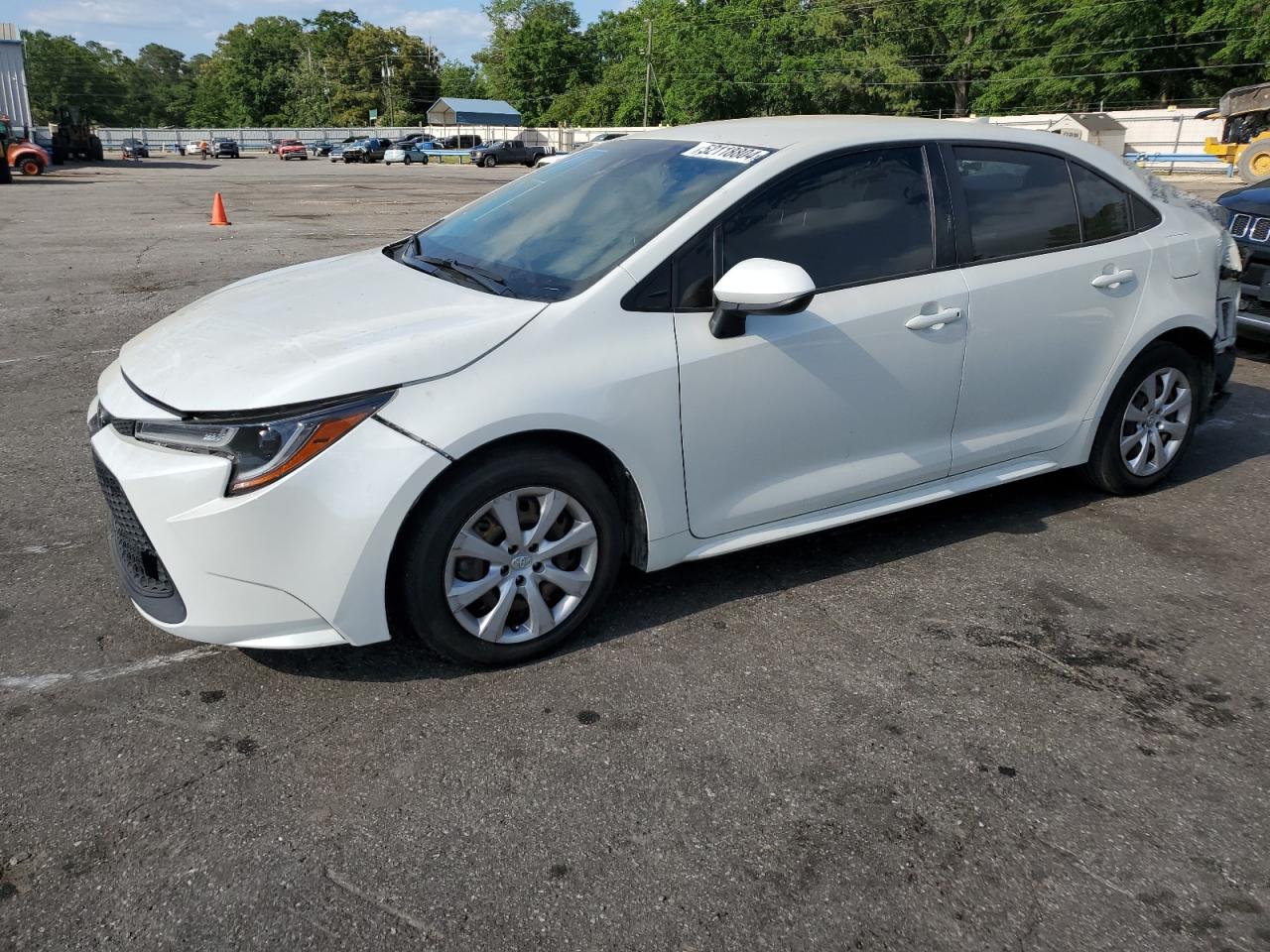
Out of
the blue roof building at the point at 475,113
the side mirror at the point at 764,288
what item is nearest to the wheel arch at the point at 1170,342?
the side mirror at the point at 764,288

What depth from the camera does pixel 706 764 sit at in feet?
9.19

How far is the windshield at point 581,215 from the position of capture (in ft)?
11.3

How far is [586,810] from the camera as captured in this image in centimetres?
261

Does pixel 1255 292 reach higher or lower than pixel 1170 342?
lower

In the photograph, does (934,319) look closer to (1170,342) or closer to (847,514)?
(847,514)

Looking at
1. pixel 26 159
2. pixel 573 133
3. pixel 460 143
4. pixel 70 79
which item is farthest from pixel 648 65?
pixel 70 79

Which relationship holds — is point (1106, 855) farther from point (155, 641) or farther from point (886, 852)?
point (155, 641)

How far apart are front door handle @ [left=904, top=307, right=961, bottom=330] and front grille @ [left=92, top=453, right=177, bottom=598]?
2.65m

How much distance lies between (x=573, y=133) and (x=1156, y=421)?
7238 cm

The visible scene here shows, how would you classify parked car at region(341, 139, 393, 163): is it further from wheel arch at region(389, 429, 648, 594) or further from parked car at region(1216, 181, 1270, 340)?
wheel arch at region(389, 429, 648, 594)

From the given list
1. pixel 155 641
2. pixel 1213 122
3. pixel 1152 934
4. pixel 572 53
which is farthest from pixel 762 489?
pixel 572 53

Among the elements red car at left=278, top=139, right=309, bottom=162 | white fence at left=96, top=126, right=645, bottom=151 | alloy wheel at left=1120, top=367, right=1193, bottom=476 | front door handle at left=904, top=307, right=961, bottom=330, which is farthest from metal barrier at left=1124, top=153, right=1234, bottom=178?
red car at left=278, top=139, right=309, bottom=162

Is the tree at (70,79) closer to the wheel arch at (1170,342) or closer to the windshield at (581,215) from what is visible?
the windshield at (581,215)

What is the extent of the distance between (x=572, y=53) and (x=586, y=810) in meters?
108
